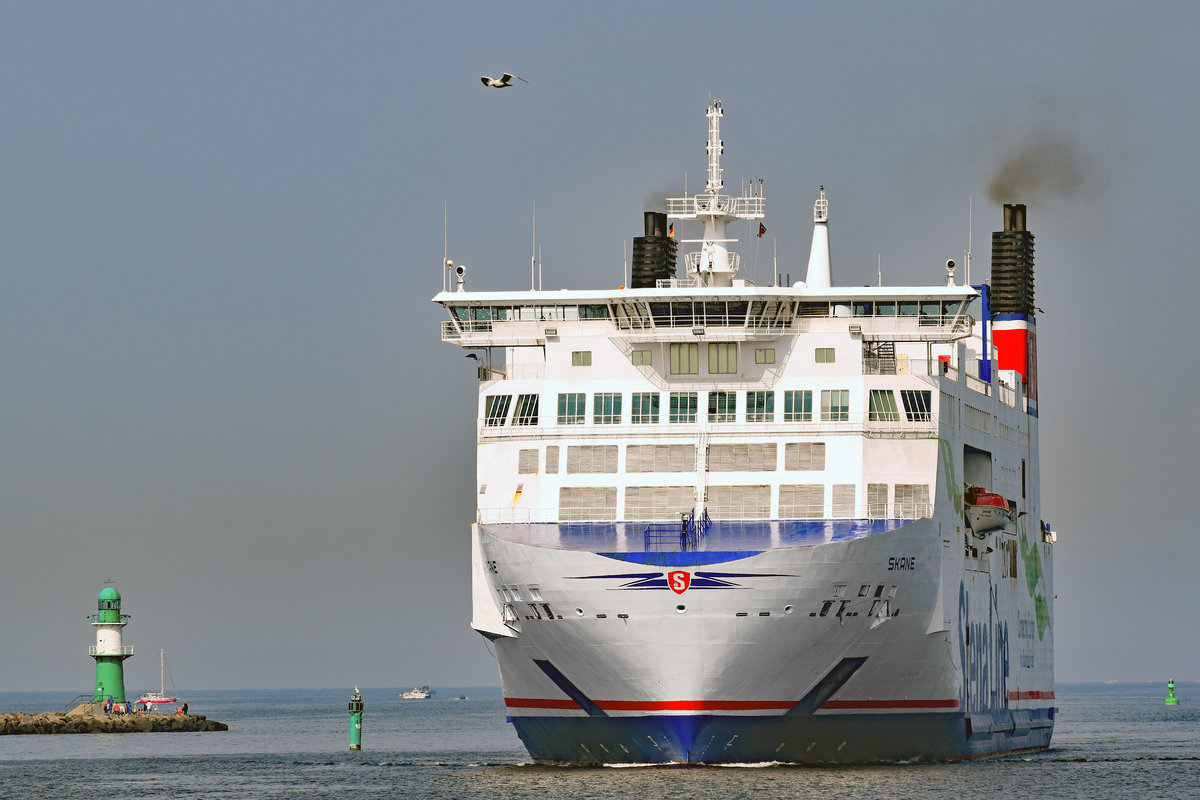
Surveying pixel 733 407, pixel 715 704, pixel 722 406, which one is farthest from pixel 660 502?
pixel 715 704

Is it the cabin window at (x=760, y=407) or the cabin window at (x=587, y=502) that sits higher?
the cabin window at (x=760, y=407)

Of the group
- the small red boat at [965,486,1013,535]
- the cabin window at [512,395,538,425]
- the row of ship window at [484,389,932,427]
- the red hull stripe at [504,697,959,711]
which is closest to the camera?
the red hull stripe at [504,697,959,711]

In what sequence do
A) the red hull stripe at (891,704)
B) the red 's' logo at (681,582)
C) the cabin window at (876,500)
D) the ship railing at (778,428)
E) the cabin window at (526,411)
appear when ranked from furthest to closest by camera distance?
the cabin window at (526,411) → the ship railing at (778,428) → the cabin window at (876,500) → the red hull stripe at (891,704) → the red 's' logo at (681,582)

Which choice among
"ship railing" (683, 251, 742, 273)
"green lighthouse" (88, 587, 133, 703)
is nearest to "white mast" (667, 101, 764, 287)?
"ship railing" (683, 251, 742, 273)

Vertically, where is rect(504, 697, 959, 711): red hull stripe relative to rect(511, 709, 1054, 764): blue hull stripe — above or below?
above

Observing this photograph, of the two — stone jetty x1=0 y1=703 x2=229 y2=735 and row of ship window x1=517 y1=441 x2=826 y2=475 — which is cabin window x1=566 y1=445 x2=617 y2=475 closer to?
row of ship window x1=517 y1=441 x2=826 y2=475

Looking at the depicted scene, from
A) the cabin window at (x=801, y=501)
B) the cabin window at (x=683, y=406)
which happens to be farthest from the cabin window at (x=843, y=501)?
the cabin window at (x=683, y=406)

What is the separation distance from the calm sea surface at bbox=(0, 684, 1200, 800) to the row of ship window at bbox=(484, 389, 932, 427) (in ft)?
26.4

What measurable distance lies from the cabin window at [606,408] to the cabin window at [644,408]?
0.36 metres

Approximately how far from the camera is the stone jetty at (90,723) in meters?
89.9

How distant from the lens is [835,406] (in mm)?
45844

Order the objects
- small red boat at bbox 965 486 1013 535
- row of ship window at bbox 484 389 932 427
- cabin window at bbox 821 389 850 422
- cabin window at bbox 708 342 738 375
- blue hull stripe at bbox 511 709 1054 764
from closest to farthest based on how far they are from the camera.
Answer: blue hull stripe at bbox 511 709 1054 764 → cabin window at bbox 821 389 850 422 → row of ship window at bbox 484 389 932 427 → cabin window at bbox 708 342 738 375 → small red boat at bbox 965 486 1013 535

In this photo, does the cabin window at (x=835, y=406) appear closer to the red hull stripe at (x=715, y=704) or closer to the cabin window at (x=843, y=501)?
the cabin window at (x=843, y=501)

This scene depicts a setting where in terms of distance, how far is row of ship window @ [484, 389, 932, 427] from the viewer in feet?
150
